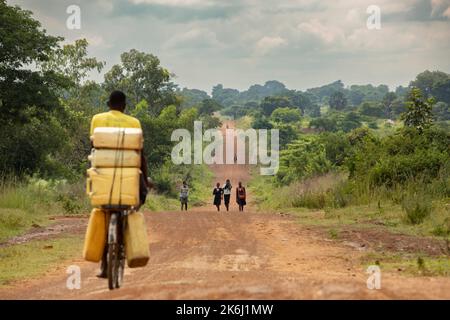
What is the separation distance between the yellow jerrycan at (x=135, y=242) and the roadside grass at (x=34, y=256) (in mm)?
3587

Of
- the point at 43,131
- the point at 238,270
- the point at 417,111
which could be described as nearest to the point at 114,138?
the point at 238,270

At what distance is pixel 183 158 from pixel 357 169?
104 ft

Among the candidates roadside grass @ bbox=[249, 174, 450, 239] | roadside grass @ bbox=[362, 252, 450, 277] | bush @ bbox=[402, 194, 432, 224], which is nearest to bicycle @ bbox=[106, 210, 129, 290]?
roadside grass @ bbox=[362, 252, 450, 277]

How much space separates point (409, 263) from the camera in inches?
486

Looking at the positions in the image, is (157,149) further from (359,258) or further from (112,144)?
(112,144)

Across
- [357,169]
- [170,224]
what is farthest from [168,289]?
[357,169]

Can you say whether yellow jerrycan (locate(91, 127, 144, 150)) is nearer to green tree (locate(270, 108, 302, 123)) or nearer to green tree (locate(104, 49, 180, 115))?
green tree (locate(104, 49, 180, 115))

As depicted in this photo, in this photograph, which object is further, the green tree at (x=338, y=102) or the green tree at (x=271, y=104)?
the green tree at (x=338, y=102)

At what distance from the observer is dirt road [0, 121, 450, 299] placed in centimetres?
754

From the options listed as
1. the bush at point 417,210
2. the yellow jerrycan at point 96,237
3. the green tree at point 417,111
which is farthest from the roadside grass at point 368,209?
the yellow jerrycan at point 96,237

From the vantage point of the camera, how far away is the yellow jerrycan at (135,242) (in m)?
7.90

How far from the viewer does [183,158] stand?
2253 inches

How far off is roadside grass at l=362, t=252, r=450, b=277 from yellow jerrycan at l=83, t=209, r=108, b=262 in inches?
199

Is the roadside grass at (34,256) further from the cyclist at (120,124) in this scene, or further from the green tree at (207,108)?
the green tree at (207,108)
